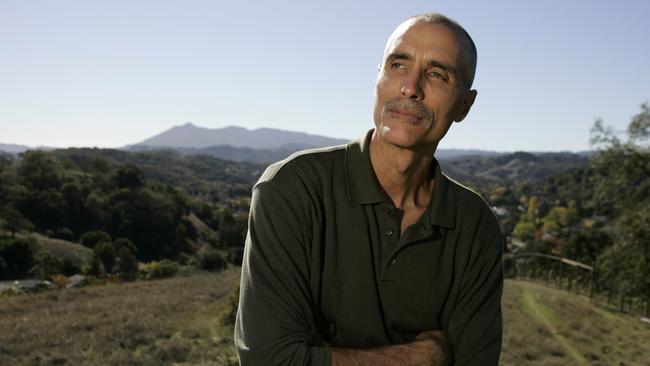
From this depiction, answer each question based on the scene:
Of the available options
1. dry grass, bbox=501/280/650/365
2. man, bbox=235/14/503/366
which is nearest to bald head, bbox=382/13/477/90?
man, bbox=235/14/503/366

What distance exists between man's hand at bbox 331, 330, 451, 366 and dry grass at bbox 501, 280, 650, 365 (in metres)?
5.60

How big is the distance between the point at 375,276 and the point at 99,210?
204 feet

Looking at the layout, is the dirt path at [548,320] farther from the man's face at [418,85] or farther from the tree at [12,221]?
the tree at [12,221]

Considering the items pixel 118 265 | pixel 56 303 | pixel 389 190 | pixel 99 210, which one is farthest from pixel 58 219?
pixel 389 190

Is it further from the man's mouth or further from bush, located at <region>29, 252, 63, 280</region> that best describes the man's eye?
bush, located at <region>29, 252, 63, 280</region>

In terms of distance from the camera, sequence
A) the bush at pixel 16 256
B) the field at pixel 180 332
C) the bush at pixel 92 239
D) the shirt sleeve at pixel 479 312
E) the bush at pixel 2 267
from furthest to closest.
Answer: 1. the bush at pixel 92 239
2. the bush at pixel 16 256
3. the bush at pixel 2 267
4. the field at pixel 180 332
5. the shirt sleeve at pixel 479 312

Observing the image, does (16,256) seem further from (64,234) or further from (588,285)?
(588,285)

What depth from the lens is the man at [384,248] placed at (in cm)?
181

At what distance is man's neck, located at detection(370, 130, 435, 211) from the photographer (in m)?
2.05

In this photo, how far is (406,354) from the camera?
191cm

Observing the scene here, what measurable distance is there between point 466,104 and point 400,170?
1.35 ft

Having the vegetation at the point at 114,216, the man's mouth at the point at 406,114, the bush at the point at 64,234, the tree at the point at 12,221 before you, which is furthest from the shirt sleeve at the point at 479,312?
the bush at the point at 64,234

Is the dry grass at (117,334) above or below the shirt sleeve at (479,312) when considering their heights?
Answer: below

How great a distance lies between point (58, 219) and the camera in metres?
56.7
